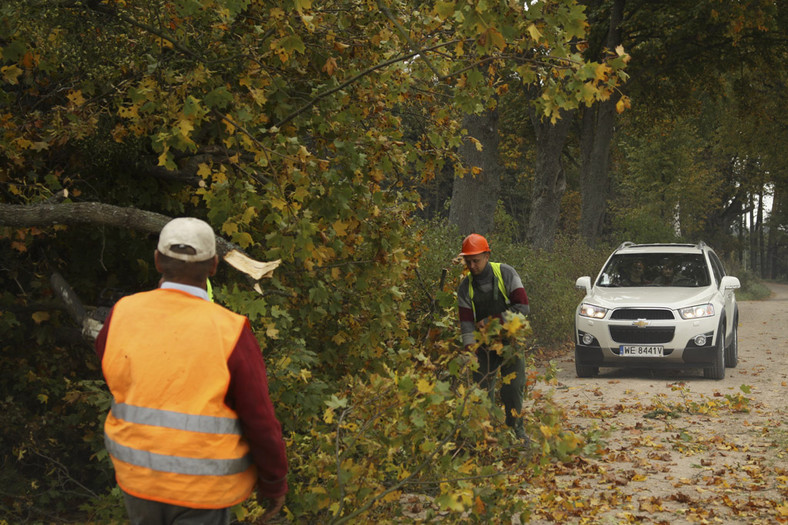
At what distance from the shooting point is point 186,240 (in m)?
2.95

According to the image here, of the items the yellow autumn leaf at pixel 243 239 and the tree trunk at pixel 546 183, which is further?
the tree trunk at pixel 546 183

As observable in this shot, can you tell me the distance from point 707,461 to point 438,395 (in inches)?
180

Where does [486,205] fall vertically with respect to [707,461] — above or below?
above

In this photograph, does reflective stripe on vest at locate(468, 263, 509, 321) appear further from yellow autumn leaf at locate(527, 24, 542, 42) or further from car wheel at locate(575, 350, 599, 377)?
car wheel at locate(575, 350, 599, 377)

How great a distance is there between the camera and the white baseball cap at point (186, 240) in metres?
2.95

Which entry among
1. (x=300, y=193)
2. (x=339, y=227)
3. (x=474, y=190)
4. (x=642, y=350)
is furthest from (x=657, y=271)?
(x=300, y=193)

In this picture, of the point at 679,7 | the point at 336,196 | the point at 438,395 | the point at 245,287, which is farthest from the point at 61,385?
the point at 679,7

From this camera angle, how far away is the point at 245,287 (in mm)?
6594

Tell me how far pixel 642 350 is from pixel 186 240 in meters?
10.6

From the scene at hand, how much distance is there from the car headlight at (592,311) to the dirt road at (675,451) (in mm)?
1006

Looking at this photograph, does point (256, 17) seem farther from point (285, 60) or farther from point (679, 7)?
point (679, 7)

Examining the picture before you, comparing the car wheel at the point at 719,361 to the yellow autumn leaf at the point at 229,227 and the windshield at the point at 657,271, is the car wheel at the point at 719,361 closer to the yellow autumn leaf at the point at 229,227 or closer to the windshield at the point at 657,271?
the windshield at the point at 657,271

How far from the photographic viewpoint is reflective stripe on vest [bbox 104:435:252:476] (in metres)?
2.83

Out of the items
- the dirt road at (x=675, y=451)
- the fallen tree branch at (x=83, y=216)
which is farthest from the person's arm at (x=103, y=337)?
the dirt road at (x=675, y=451)
